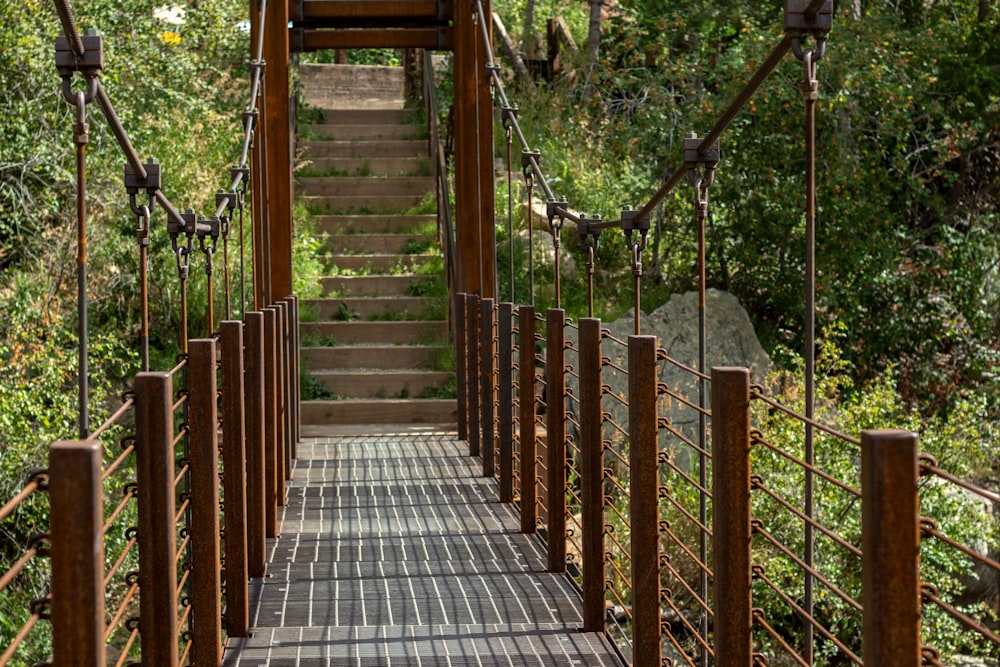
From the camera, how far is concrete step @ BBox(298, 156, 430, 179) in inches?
458

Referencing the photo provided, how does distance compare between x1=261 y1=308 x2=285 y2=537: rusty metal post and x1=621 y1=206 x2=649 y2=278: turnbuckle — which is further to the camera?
x1=261 y1=308 x2=285 y2=537: rusty metal post

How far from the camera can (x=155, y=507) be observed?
2465 mm

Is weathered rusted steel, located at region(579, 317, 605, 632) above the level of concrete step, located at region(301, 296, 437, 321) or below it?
below

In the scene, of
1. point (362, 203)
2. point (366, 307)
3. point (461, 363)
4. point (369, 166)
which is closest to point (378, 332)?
point (366, 307)

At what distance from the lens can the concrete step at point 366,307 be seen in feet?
32.2

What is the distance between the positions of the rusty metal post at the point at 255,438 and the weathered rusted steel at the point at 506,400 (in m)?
1.20

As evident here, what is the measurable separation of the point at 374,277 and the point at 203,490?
710 cm

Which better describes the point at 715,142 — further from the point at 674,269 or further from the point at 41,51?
the point at 674,269

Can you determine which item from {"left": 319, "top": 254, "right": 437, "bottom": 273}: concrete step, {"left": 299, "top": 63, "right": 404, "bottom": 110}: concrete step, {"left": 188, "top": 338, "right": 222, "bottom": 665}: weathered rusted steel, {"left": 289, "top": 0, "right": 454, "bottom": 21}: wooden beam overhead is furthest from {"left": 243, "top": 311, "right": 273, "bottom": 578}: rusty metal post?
{"left": 299, "top": 63, "right": 404, "bottom": 110}: concrete step

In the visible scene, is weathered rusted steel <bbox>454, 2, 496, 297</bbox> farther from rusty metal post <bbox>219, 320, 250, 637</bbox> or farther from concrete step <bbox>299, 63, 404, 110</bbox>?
concrete step <bbox>299, 63, 404, 110</bbox>

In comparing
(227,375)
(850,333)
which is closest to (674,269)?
(850,333)

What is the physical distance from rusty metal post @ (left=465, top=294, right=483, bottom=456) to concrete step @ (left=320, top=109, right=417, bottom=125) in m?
6.15

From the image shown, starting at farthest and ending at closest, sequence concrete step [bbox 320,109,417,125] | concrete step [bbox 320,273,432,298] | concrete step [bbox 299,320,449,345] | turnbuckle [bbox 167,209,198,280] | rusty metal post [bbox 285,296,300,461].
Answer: concrete step [bbox 320,109,417,125]
concrete step [bbox 320,273,432,298]
concrete step [bbox 299,320,449,345]
rusty metal post [bbox 285,296,300,461]
turnbuckle [bbox 167,209,198,280]

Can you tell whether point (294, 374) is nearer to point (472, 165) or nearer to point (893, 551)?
point (472, 165)
